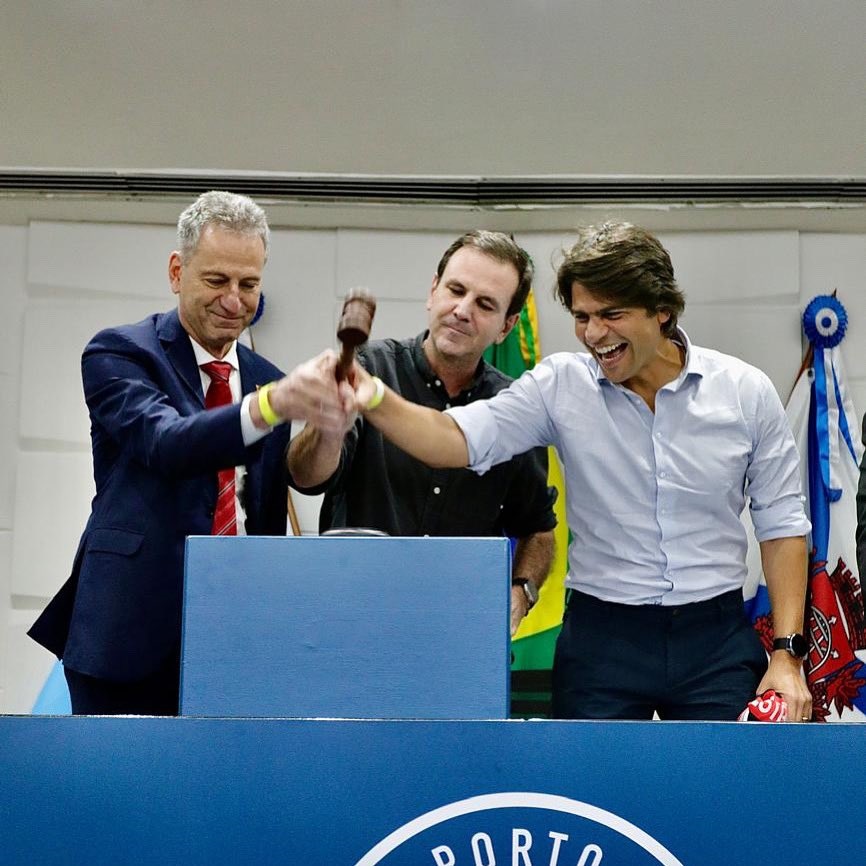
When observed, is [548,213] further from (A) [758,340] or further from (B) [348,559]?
(B) [348,559]

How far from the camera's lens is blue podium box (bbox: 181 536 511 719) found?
1.34 metres

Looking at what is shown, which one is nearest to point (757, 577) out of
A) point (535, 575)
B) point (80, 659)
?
point (535, 575)

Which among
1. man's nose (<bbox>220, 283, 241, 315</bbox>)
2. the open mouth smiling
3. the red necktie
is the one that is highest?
man's nose (<bbox>220, 283, 241, 315</bbox>)

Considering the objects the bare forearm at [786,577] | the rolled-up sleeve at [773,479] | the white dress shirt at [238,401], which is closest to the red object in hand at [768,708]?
the bare forearm at [786,577]

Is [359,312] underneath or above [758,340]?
underneath

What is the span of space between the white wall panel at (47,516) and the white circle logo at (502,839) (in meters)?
2.89

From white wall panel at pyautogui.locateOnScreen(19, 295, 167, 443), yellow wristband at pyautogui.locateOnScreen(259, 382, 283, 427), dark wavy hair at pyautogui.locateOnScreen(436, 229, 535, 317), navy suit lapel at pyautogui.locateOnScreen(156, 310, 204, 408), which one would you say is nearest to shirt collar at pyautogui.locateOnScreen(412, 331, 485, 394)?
dark wavy hair at pyautogui.locateOnScreen(436, 229, 535, 317)

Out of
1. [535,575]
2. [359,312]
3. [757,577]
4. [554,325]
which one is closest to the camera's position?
[359,312]

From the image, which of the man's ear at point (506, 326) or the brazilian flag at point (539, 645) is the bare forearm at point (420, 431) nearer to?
the man's ear at point (506, 326)

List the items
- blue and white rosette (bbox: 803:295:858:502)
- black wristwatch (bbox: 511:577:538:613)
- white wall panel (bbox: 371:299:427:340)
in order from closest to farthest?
black wristwatch (bbox: 511:577:538:613) < blue and white rosette (bbox: 803:295:858:502) < white wall panel (bbox: 371:299:427:340)

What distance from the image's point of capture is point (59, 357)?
3.93 m

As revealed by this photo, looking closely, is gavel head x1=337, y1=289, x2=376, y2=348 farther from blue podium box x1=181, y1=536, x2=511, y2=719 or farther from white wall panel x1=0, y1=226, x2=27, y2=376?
white wall panel x1=0, y1=226, x2=27, y2=376

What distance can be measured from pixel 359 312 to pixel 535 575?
881mm

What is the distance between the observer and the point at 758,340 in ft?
12.5
